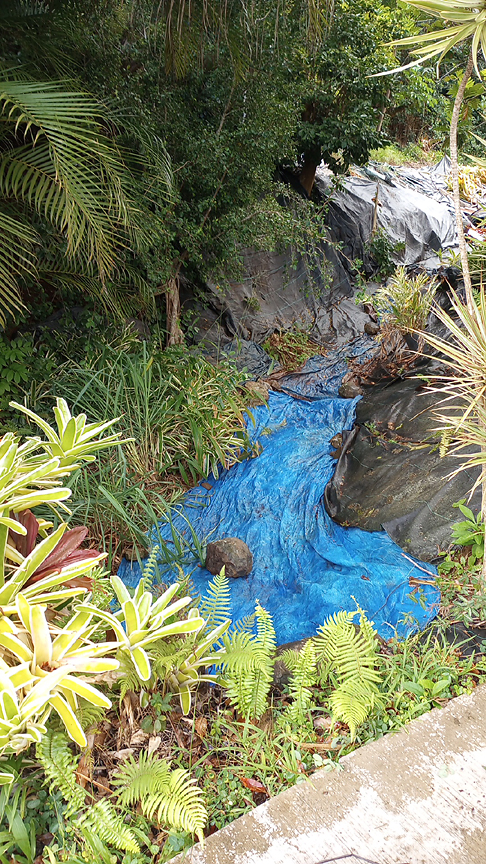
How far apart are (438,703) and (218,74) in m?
3.96

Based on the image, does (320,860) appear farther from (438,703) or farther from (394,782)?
(438,703)

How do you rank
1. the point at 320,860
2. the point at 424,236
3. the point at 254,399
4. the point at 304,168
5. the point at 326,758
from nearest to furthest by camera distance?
the point at 320,860 → the point at 326,758 → the point at 254,399 → the point at 304,168 → the point at 424,236

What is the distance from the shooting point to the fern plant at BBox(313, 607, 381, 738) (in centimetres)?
146

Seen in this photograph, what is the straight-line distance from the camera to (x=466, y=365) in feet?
6.01

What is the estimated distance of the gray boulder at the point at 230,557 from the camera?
2756mm

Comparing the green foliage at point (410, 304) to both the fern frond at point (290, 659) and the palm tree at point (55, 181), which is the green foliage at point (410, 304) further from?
the fern frond at point (290, 659)

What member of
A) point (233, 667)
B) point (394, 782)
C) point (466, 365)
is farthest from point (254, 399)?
point (394, 782)

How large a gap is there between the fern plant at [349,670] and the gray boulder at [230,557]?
3.40 ft

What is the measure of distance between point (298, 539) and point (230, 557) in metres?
0.46

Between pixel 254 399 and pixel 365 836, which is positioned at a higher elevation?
→ pixel 365 836

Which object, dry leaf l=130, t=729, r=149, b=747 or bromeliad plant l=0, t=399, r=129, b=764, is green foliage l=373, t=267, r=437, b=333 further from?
dry leaf l=130, t=729, r=149, b=747

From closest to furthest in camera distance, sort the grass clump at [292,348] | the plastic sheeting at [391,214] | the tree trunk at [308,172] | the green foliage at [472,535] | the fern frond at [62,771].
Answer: the fern frond at [62,771] < the green foliage at [472,535] < the grass clump at [292,348] < the tree trunk at [308,172] < the plastic sheeting at [391,214]

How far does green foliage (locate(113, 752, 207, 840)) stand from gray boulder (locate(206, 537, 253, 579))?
1.40m

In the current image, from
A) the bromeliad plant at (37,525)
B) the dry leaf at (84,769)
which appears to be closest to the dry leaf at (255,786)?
the dry leaf at (84,769)
